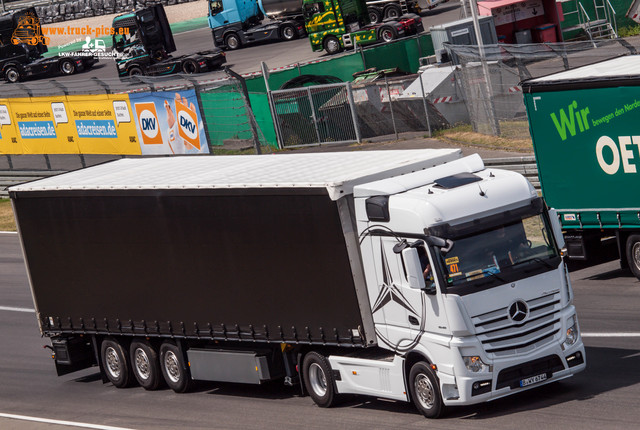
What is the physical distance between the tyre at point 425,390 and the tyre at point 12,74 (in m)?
54.0

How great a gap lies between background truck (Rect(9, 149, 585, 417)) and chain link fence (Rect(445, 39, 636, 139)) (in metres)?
14.0

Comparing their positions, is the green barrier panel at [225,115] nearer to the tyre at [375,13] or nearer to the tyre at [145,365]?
the tyre at [145,365]

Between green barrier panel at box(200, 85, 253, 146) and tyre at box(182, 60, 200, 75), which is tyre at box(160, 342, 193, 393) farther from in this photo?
tyre at box(182, 60, 200, 75)

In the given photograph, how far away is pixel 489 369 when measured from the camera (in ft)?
39.9

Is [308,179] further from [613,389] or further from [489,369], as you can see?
[613,389]

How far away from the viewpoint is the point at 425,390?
12.7 metres

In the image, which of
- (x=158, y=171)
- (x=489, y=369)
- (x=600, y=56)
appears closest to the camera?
(x=489, y=369)

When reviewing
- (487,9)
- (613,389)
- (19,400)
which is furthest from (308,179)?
(487,9)

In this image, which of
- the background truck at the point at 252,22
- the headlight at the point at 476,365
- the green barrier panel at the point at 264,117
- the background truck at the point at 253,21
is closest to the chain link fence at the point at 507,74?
the green barrier panel at the point at 264,117

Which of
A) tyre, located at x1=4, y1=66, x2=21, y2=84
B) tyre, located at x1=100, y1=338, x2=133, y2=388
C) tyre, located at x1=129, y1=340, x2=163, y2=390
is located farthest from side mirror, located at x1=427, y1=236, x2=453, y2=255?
tyre, located at x1=4, y1=66, x2=21, y2=84

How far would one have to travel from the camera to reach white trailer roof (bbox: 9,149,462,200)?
537 inches

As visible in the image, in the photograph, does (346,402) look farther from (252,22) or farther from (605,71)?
(252,22)

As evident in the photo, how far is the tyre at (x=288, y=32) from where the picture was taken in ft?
192

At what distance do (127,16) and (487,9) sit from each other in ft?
71.9
